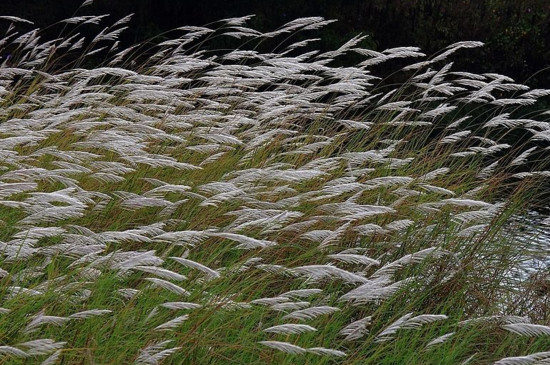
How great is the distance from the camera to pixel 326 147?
5223 millimetres

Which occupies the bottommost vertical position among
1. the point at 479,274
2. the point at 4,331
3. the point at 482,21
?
the point at 482,21

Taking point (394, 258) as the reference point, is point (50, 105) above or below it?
above

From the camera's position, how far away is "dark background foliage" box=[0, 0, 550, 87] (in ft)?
36.8

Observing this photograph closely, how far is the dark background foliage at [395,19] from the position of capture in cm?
1122

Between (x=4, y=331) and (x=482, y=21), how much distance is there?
1174 centimetres

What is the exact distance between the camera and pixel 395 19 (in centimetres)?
1285

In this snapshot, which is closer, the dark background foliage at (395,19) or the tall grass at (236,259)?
the tall grass at (236,259)

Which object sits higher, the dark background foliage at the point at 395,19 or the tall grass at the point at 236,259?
the tall grass at the point at 236,259

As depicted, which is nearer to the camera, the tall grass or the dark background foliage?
the tall grass

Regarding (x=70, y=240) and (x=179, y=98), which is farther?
(x=179, y=98)

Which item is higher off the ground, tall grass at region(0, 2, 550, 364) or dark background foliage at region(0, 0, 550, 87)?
tall grass at region(0, 2, 550, 364)

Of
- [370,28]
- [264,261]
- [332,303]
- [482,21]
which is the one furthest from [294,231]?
[482,21]

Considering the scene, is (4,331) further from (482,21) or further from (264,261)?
(482,21)

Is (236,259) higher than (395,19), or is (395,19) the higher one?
(236,259)
